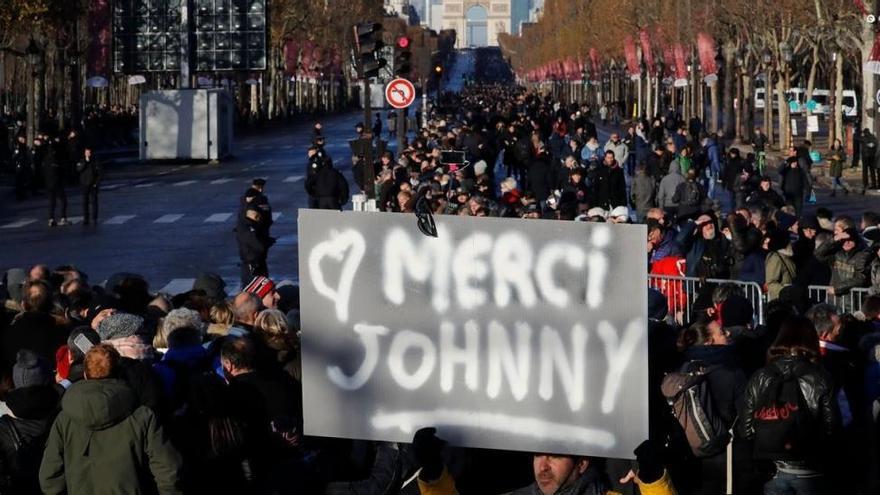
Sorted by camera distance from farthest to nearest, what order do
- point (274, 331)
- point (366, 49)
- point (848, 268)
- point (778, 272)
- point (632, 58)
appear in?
1. point (632, 58)
2. point (366, 49)
3. point (778, 272)
4. point (848, 268)
5. point (274, 331)

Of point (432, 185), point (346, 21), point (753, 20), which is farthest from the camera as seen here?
point (346, 21)

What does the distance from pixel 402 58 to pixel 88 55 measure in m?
52.2

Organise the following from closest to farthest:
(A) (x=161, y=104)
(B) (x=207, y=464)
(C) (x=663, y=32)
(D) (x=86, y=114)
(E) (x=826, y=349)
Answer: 1. (B) (x=207, y=464)
2. (E) (x=826, y=349)
3. (A) (x=161, y=104)
4. (D) (x=86, y=114)
5. (C) (x=663, y=32)

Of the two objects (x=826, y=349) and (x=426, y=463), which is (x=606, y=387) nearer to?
(x=426, y=463)

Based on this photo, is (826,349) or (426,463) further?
(826,349)

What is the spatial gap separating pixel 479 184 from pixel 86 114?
46961mm

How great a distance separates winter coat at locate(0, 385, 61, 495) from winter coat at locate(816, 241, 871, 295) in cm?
818

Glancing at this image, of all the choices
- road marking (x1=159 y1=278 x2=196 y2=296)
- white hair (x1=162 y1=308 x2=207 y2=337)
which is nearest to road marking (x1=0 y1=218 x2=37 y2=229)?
road marking (x1=159 y1=278 x2=196 y2=296)

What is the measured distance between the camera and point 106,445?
7.36 m

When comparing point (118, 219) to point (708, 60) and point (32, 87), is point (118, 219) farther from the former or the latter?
point (708, 60)

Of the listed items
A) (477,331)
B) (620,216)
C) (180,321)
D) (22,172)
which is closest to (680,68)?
(22,172)

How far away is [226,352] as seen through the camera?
8.30 m

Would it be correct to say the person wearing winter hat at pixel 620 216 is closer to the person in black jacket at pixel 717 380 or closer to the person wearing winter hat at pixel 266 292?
the person wearing winter hat at pixel 266 292

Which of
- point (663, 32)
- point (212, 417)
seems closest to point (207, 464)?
point (212, 417)
